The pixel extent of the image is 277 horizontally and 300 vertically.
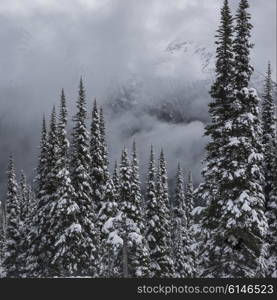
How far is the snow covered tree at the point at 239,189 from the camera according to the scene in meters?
27.2

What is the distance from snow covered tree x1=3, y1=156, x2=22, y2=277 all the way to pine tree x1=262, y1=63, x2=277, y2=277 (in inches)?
1304

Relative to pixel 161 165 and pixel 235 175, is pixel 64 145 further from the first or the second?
pixel 235 175

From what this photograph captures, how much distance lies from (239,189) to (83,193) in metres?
22.3

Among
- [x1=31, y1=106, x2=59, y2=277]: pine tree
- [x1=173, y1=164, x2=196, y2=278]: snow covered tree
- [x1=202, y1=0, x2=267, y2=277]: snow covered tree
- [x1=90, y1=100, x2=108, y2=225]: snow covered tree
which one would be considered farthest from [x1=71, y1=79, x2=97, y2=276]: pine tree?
[x1=202, y1=0, x2=267, y2=277]: snow covered tree

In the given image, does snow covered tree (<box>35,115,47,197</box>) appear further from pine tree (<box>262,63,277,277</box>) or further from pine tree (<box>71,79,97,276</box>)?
pine tree (<box>262,63,277,277</box>)

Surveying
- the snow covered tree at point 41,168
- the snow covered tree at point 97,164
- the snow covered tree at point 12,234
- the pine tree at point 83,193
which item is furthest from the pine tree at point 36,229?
the snow covered tree at point 12,234

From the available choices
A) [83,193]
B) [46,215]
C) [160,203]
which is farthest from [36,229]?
[160,203]

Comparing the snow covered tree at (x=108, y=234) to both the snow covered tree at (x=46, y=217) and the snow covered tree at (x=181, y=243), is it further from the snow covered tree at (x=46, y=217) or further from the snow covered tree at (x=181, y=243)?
the snow covered tree at (x=181, y=243)

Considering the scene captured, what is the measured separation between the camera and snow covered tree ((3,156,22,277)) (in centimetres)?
6125

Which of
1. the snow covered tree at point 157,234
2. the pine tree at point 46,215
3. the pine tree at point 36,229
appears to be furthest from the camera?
the snow covered tree at point 157,234

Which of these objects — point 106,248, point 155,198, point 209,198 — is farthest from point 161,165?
point 209,198

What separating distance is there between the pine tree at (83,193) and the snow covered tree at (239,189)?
1908cm

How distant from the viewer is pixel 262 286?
1917cm

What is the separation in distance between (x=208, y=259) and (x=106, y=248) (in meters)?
20.3
